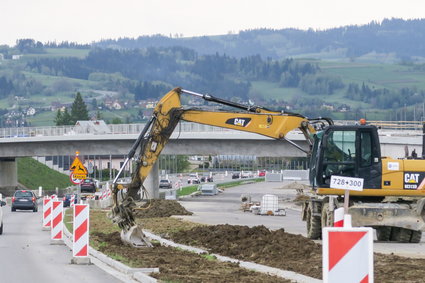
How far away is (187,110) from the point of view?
31594 millimetres

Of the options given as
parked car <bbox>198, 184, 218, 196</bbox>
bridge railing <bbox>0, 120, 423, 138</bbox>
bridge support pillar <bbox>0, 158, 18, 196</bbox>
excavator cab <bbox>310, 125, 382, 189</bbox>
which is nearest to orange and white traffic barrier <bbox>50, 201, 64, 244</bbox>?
excavator cab <bbox>310, 125, 382, 189</bbox>

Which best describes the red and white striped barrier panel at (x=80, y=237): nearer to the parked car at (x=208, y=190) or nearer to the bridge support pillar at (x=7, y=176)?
the bridge support pillar at (x=7, y=176)

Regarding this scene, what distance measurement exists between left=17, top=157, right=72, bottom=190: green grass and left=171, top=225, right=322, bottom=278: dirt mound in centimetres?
8973

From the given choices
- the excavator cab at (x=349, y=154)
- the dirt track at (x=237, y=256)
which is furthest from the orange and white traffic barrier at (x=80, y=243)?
the excavator cab at (x=349, y=154)

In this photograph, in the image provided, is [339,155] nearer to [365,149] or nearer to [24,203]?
[365,149]

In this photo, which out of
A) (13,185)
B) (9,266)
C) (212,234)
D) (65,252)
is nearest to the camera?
(9,266)

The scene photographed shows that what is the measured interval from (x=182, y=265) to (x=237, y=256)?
2.87m

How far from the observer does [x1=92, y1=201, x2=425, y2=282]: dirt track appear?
63.3 feet

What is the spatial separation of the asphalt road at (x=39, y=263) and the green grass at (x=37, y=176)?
84.7 metres

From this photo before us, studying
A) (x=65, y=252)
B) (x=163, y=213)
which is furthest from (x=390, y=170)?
(x=163, y=213)

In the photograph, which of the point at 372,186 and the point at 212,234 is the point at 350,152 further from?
the point at 212,234

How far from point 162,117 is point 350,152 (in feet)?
17.3

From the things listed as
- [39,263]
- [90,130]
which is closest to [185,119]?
[39,263]

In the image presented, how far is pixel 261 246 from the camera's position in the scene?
26188 mm
